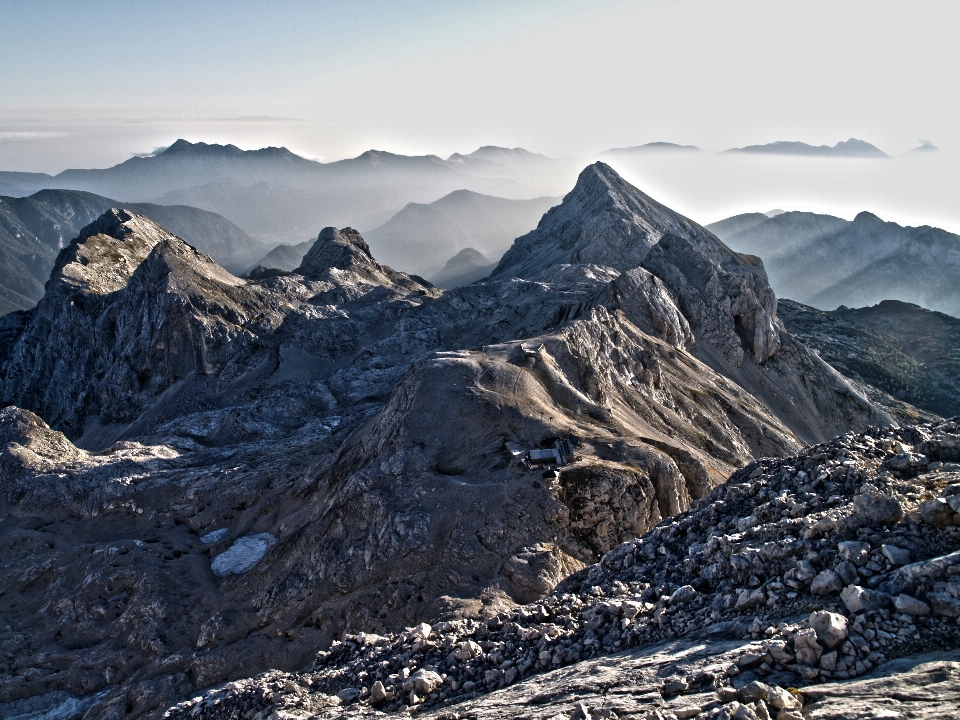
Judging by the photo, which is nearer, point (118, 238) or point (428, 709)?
point (428, 709)

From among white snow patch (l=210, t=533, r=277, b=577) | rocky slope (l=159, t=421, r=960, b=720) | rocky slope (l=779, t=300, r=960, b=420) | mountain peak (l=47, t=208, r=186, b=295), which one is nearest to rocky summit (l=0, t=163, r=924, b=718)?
rocky slope (l=159, t=421, r=960, b=720)

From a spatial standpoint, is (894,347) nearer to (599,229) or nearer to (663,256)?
(599,229)

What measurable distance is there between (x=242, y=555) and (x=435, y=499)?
12226 millimetres

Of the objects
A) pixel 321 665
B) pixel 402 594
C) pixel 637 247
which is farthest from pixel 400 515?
pixel 637 247

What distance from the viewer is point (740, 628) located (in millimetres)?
→ 14328

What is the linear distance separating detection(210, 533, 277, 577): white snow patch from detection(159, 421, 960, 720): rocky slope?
1346 cm

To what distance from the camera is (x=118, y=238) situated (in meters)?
104

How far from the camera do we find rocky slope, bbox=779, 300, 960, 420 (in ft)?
365

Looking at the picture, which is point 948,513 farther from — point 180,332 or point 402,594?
point 180,332

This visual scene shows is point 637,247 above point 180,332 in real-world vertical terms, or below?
above

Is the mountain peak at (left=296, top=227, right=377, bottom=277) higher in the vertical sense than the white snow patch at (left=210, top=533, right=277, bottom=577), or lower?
higher

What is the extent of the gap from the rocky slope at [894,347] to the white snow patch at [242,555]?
87.2 metres

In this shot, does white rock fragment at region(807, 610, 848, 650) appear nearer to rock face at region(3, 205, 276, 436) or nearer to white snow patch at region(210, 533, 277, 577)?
white snow patch at region(210, 533, 277, 577)

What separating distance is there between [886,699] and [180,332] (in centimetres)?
7935
